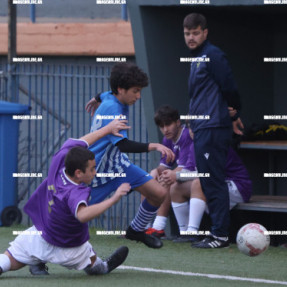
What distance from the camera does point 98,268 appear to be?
7090mm

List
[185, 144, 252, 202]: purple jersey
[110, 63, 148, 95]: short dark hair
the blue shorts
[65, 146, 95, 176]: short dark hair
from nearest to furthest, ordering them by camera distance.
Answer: [65, 146, 95, 176]: short dark hair < [110, 63, 148, 95]: short dark hair < the blue shorts < [185, 144, 252, 202]: purple jersey

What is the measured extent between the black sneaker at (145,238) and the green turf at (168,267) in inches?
5.2

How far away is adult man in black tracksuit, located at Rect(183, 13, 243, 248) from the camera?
8.54m

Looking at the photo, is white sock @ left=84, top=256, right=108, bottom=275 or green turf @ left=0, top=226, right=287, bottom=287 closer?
green turf @ left=0, top=226, right=287, bottom=287

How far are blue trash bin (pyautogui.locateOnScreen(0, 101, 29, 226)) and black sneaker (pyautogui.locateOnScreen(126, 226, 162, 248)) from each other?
288 centimetres

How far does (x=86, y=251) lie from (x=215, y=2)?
308cm

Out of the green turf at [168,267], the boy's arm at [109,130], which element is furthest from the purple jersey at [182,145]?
the boy's arm at [109,130]

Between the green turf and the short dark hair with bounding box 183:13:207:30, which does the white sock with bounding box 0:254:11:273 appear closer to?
the green turf

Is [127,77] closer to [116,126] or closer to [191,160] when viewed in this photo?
[116,126]

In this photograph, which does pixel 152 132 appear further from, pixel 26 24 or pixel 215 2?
pixel 26 24

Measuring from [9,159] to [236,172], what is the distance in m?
2.74

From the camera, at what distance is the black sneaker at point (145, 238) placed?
26.6 feet

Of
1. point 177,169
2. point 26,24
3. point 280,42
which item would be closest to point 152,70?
point 177,169

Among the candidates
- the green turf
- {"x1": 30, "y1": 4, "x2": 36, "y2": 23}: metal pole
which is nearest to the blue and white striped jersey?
the green turf
